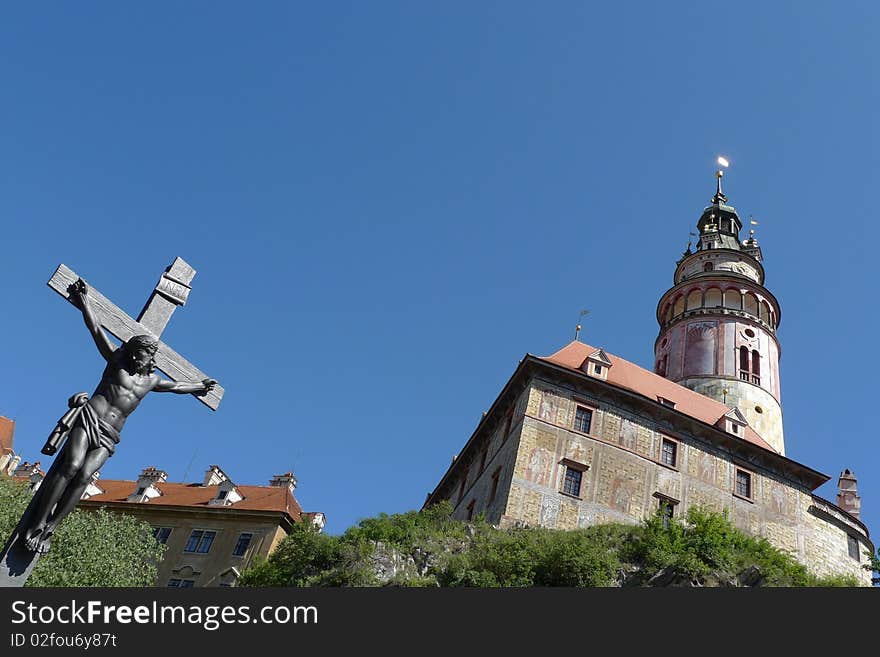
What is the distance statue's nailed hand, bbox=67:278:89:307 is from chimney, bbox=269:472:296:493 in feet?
133

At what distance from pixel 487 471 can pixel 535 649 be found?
25482mm

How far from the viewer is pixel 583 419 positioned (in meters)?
31.2

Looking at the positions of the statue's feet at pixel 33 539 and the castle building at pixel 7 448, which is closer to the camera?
the statue's feet at pixel 33 539

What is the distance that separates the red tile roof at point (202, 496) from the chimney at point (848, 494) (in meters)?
30.7

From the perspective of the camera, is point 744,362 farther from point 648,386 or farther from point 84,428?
point 84,428

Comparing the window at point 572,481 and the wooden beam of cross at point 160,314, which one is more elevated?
the window at point 572,481

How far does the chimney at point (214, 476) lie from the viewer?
148ft

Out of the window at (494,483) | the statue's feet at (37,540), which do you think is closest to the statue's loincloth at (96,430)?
the statue's feet at (37,540)

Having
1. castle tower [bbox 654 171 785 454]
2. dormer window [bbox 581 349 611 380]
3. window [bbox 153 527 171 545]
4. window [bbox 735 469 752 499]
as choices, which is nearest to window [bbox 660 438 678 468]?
window [bbox 735 469 752 499]

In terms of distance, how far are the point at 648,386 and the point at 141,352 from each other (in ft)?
107

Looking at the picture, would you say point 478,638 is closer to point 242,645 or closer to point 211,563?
point 242,645

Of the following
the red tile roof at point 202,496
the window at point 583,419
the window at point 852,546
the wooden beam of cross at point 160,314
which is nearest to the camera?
the wooden beam of cross at point 160,314

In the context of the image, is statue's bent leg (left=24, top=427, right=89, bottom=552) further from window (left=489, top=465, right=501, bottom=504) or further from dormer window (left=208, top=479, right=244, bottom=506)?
dormer window (left=208, top=479, right=244, bottom=506)

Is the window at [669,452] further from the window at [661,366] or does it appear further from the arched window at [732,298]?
the arched window at [732,298]
